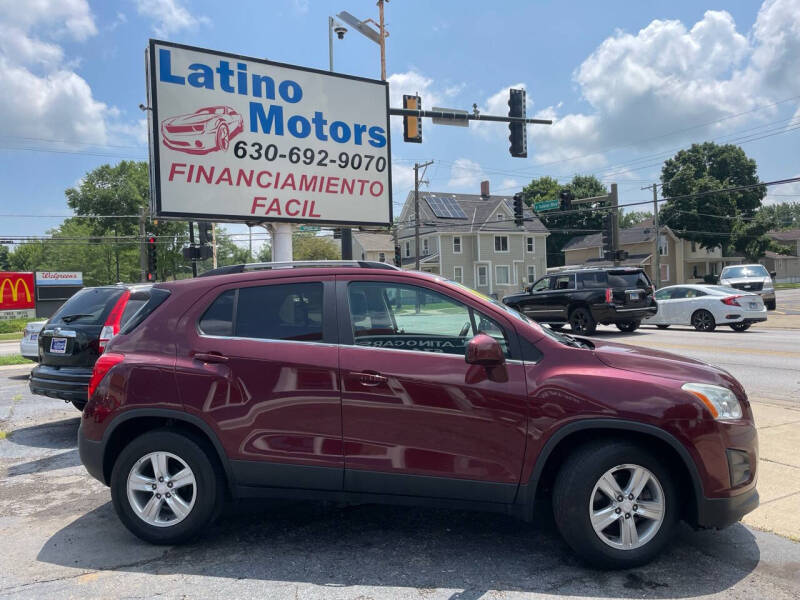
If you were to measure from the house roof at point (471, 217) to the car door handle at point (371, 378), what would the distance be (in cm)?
4381

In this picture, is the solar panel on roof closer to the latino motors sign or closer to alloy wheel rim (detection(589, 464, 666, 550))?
the latino motors sign

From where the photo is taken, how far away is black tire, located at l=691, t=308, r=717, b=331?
17.5 metres

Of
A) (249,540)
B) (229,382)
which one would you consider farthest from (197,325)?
(249,540)

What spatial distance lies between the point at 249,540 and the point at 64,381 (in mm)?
3909

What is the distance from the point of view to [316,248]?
60.8 m

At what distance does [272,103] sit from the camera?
36.5 feet

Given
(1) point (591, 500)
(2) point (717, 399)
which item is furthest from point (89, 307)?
(2) point (717, 399)

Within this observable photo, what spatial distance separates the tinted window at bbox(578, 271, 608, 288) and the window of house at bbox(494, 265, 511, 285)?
1333 inches

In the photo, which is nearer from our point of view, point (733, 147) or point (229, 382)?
point (229, 382)

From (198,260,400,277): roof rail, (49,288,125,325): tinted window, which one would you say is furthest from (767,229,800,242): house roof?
(198,260,400,277): roof rail

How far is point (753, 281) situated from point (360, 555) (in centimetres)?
2481

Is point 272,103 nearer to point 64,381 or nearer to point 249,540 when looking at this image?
point 64,381

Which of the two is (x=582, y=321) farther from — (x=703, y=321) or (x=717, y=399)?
(x=717, y=399)

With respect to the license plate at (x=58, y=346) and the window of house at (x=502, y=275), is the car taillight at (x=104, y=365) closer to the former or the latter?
the license plate at (x=58, y=346)
